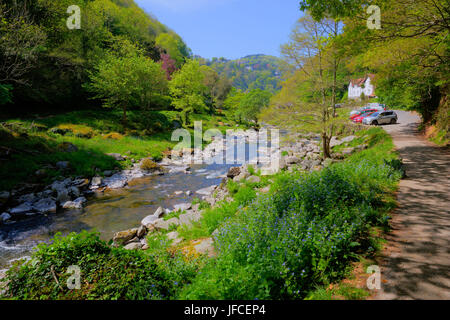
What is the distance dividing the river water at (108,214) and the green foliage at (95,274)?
526cm

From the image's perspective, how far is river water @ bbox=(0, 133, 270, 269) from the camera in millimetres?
8664

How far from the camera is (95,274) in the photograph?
3.60 meters

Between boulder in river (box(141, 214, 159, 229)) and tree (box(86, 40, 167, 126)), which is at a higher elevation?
tree (box(86, 40, 167, 126))

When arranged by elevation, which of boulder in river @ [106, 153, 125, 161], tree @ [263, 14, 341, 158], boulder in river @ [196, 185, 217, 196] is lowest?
boulder in river @ [196, 185, 217, 196]

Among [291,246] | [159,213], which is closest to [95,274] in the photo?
[291,246]

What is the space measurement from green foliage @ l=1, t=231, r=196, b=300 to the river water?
526 cm

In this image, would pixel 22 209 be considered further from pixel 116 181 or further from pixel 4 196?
pixel 116 181

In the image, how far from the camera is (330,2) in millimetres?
6469

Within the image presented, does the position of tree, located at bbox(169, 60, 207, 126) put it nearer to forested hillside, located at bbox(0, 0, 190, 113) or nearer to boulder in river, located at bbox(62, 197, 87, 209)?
forested hillside, located at bbox(0, 0, 190, 113)

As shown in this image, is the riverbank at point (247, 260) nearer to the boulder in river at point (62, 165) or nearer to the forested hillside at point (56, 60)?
the boulder in river at point (62, 165)

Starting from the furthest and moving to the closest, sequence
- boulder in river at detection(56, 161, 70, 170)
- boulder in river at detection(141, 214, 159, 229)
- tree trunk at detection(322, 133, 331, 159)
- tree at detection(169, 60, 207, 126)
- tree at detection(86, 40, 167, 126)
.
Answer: tree at detection(169, 60, 207, 126) < tree at detection(86, 40, 167, 126) < boulder in river at detection(56, 161, 70, 170) < tree trunk at detection(322, 133, 331, 159) < boulder in river at detection(141, 214, 159, 229)

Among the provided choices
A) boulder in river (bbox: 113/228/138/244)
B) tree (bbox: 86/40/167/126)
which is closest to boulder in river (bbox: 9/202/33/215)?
boulder in river (bbox: 113/228/138/244)

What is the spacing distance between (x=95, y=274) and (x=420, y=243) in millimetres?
6234

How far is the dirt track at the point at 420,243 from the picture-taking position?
338 centimetres
